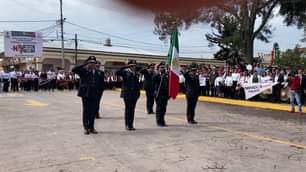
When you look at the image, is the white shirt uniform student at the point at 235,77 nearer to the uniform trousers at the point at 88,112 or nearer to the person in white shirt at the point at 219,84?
the person in white shirt at the point at 219,84

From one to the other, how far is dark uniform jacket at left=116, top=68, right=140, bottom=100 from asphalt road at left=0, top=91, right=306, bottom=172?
0.86 m

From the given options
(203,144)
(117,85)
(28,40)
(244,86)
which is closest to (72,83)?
(117,85)

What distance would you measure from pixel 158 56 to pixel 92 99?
1656 inches

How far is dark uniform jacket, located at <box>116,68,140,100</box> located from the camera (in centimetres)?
964

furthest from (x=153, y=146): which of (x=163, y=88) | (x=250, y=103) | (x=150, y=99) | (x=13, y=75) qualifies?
(x=13, y=75)

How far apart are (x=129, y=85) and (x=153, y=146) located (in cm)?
249

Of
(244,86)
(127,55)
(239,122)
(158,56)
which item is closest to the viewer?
(239,122)

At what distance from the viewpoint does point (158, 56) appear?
167ft

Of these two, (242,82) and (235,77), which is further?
(235,77)

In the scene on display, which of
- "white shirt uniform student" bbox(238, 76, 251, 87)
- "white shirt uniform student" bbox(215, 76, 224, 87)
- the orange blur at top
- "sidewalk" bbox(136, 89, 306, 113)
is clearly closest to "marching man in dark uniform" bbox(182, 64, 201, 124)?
"sidewalk" bbox(136, 89, 306, 113)

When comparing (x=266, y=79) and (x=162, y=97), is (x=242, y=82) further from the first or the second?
(x=162, y=97)

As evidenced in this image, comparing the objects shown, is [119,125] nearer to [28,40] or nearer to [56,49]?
[28,40]

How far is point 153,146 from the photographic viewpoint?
7551 millimetres

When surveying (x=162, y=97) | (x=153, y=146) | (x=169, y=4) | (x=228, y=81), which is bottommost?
(x=153, y=146)
